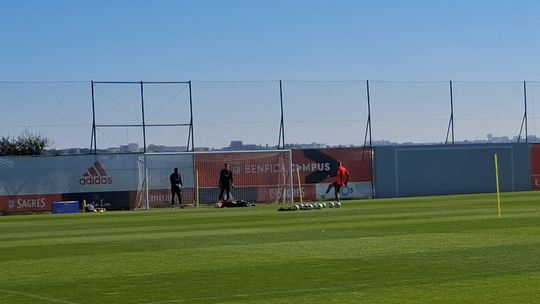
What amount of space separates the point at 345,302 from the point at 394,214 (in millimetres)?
22040

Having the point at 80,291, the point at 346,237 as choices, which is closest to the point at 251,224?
the point at 346,237

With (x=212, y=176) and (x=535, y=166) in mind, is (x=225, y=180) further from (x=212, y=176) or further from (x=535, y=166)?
(x=535, y=166)

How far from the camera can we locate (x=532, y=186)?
60781mm

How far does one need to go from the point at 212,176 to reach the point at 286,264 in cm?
3714

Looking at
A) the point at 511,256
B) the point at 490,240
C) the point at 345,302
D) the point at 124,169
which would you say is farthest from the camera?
the point at 124,169

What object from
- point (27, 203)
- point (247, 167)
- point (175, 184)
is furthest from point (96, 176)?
point (247, 167)

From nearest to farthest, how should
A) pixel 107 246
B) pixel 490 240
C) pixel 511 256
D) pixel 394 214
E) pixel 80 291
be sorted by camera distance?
pixel 80 291, pixel 511 256, pixel 490 240, pixel 107 246, pixel 394 214

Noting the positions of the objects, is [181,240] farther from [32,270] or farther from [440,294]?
[440,294]

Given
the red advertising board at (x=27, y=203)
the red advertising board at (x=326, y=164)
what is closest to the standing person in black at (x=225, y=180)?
the red advertising board at (x=326, y=164)

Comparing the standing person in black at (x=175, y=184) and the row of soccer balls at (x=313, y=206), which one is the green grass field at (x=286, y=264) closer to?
the row of soccer balls at (x=313, y=206)

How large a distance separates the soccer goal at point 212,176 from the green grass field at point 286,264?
23.5 m

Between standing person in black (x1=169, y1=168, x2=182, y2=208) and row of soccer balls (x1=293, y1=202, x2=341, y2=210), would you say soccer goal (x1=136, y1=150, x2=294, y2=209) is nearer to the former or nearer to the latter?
standing person in black (x1=169, y1=168, x2=182, y2=208)

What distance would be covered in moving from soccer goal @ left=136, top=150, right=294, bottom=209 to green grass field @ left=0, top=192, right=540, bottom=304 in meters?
23.5

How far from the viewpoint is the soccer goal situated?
52.4 metres
